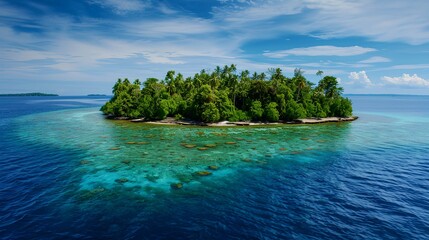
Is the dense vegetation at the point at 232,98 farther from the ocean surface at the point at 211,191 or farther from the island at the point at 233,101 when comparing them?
the ocean surface at the point at 211,191

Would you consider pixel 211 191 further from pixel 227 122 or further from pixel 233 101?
pixel 233 101

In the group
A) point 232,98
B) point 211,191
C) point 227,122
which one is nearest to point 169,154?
point 211,191

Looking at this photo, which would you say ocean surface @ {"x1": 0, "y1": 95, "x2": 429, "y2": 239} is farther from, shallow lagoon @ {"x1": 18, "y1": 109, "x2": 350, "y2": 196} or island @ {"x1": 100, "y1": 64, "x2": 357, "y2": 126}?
island @ {"x1": 100, "y1": 64, "x2": 357, "y2": 126}

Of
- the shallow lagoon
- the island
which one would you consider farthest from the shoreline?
the shallow lagoon

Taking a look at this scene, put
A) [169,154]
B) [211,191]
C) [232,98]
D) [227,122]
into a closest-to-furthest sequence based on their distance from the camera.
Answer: [211,191] < [169,154] < [227,122] < [232,98]

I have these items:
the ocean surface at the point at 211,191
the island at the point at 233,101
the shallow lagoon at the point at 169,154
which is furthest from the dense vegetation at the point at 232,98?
the ocean surface at the point at 211,191

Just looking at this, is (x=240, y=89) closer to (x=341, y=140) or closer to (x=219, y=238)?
(x=341, y=140)
